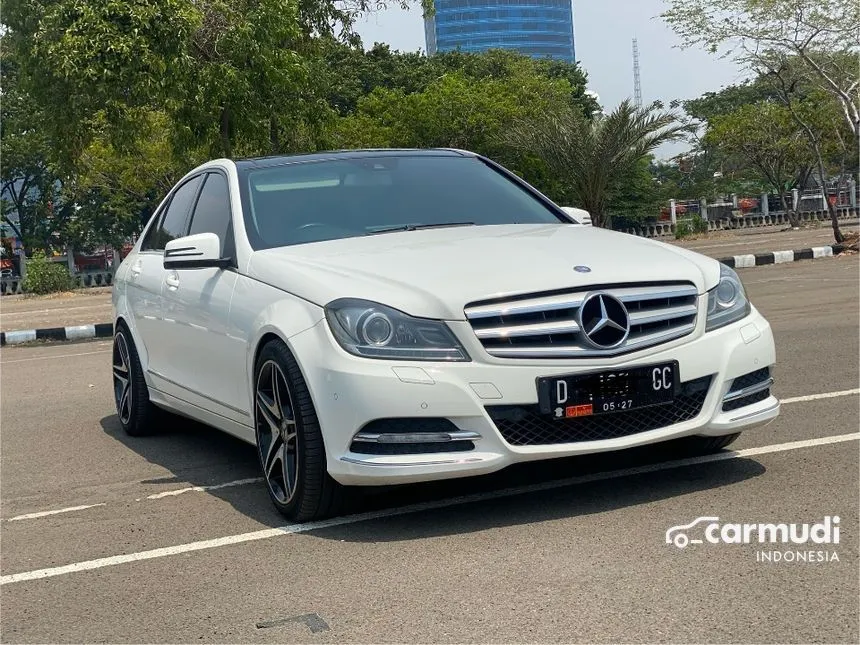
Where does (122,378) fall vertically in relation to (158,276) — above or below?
below

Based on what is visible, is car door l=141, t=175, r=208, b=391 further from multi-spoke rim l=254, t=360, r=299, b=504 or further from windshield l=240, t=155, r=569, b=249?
multi-spoke rim l=254, t=360, r=299, b=504

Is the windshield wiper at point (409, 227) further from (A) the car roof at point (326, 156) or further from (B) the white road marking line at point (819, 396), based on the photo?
(B) the white road marking line at point (819, 396)

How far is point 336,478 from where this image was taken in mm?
4797

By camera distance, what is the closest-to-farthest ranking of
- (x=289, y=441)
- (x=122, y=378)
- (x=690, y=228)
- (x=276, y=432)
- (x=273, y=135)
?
(x=289, y=441) → (x=276, y=432) → (x=122, y=378) → (x=273, y=135) → (x=690, y=228)

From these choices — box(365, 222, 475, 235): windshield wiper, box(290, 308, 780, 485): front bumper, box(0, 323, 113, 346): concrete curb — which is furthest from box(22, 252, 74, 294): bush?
box(290, 308, 780, 485): front bumper

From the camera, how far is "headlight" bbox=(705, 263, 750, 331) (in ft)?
16.9

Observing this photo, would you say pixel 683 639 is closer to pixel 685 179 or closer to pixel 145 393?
pixel 145 393

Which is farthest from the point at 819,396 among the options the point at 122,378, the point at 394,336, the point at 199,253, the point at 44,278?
the point at 44,278

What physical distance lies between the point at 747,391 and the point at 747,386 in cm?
3

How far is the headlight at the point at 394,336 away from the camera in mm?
4664

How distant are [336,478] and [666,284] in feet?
5.01

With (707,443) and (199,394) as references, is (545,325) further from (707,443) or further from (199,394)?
(199,394)

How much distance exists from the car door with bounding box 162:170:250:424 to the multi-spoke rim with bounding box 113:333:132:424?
37.0 inches

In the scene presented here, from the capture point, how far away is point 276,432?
524 cm
